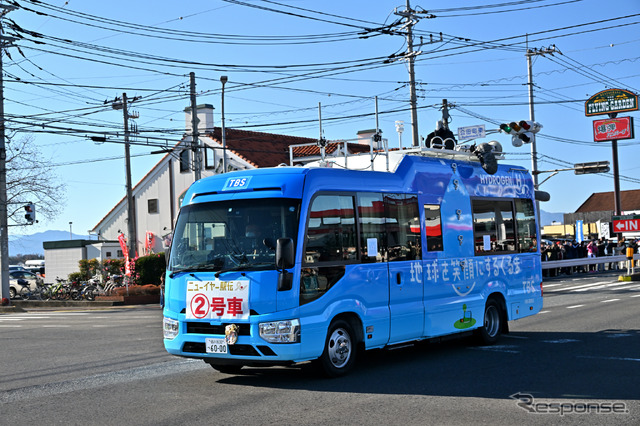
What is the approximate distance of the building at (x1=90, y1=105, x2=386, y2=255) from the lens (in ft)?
150

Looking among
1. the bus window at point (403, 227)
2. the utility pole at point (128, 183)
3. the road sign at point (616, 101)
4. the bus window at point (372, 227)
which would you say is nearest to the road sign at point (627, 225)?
the utility pole at point (128, 183)

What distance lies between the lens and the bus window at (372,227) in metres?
10.5

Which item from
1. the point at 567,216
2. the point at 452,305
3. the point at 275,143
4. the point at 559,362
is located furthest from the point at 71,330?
the point at 567,216

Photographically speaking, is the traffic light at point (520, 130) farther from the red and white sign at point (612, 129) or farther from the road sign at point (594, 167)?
the red and white sign at point (612, 129)

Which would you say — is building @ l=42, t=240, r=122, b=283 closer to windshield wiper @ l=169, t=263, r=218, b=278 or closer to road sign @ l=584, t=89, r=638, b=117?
windshield wiper @ l=169, t=263, r=218, b=278

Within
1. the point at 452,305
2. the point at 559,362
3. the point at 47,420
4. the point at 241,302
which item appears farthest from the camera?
the point at 452,305

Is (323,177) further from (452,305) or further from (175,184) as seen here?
(175,184)

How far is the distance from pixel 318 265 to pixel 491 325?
484cm

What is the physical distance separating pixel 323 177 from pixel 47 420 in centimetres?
447

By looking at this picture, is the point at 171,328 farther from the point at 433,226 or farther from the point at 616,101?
the point at 616,101

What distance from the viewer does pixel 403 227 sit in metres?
11.3

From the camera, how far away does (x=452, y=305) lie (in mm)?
12023

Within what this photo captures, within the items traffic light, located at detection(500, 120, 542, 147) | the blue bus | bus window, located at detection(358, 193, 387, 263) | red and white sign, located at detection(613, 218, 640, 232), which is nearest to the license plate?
the blue bus

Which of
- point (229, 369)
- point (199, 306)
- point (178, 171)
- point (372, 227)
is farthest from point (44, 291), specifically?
point (372, 227)
